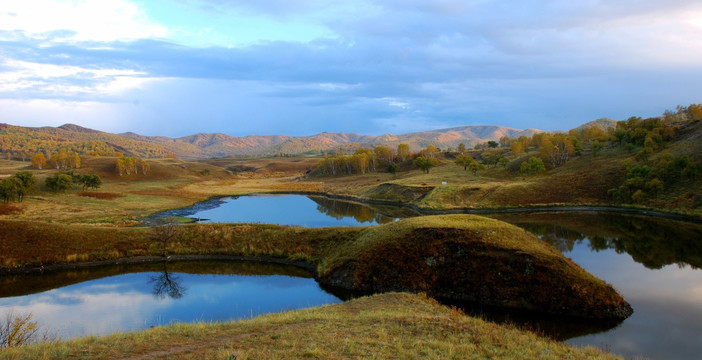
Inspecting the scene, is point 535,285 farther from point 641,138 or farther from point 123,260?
point 641,138

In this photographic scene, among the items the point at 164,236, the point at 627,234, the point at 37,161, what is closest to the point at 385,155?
the point at 627,234

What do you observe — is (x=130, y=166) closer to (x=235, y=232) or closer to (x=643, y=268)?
(x=235, y=232)

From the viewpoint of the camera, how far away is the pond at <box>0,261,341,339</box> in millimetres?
26062

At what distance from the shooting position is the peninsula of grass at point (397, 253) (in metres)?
26.8

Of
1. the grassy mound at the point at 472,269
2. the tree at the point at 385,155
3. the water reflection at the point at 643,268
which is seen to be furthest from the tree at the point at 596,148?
the grassy mound at the point at 472,269

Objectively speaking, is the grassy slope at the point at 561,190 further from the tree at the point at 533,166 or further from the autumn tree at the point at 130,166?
the autumn tree at the point at 130,166

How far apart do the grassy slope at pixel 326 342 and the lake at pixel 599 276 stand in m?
7.29

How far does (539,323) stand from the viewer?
24.0 meters

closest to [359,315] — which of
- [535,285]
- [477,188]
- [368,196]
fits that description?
[535,285]

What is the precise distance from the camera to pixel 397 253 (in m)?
32.4

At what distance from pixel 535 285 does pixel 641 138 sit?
313ft

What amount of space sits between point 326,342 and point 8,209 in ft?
232

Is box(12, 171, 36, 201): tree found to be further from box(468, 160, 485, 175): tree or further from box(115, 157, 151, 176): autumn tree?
box(468, 160, 485, 175): tree

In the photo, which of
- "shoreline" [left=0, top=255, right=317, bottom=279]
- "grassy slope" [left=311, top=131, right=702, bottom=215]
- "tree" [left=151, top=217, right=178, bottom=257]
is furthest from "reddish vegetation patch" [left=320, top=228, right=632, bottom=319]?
"grassy slope" [left=311, top=131, right=702, bottom=215]
